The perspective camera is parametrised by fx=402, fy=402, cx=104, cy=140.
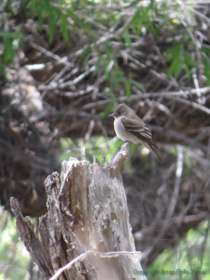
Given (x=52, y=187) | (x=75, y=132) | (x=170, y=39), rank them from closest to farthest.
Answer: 1. (x=52, y=187)
2. (x=170, y=39)
3. (x=75, y=132)

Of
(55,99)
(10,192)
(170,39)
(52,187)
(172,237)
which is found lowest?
(172,237)

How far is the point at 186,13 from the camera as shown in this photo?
16.9 ft

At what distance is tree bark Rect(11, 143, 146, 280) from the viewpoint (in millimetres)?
2314

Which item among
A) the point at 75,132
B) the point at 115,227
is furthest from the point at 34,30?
the point at 115,227

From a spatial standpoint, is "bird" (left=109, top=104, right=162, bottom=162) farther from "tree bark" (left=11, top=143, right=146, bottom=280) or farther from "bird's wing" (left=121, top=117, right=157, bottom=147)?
"tree bark" (left=11, top=143, right=146, bottom=280)

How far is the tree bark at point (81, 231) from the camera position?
2314 millimetres

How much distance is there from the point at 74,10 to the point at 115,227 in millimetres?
3421

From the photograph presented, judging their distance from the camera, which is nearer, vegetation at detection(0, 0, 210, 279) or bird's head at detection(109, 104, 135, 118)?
bird's head at detection(109, 104, 135, 118)

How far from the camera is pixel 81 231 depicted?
7.84ft

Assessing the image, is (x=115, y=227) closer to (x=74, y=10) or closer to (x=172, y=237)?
(x=74, y=10)

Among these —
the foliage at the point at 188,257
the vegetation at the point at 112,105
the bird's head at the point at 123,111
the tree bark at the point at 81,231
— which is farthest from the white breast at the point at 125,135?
the tree bark at the point at 81,231

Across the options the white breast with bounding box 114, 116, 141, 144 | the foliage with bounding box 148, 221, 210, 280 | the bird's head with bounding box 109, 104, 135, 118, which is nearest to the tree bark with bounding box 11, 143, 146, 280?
the white breast with bounding box 114, 116, 141, 144

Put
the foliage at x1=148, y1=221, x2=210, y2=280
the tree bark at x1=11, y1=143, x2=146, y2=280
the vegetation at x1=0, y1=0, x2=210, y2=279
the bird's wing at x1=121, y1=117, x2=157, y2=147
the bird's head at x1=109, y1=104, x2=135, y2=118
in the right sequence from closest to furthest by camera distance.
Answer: the tree bark at x1=11, y1=143, x2=146, y2=280 < the bird's wing at x1=121, y1=117, x2=157, y2=147 < the bird's head at x1=109, y1=104, x2=135, y2=118 < the foliage at x1=148, y1=221, x2=210, y2=280 < the vegetation at x1=0, y1=0, x2=210, y2=279

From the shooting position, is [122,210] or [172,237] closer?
[122,210]
